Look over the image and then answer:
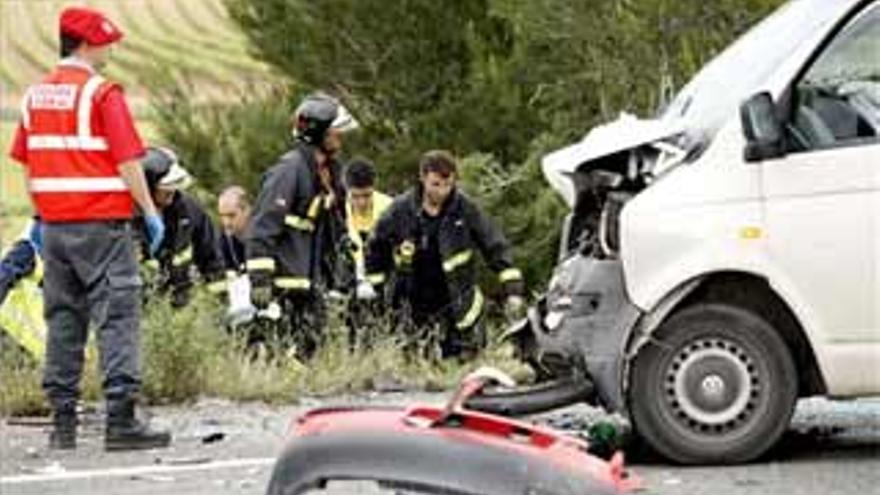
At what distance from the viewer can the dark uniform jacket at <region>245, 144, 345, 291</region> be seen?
11.7 metres

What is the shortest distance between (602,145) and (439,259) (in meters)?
3.92

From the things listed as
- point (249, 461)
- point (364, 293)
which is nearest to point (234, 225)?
point (364, 293)

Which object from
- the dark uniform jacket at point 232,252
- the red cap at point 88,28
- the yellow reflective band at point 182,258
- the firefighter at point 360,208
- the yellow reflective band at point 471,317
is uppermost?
the red cap at point 88,28

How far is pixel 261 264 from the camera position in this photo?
460 inches

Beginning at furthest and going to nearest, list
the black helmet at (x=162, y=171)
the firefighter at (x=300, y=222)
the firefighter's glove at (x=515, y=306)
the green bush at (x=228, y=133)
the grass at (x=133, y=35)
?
the grass at (x=133, y=35) < the green bush at (x=228, y=133) < the firefighter's glove at (x=515, y=306) < the firefighter at (x=300, y=222) < the black helmet at (x=162, y=171)

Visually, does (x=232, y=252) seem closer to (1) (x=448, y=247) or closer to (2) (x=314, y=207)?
(2) (x=314, y=207)

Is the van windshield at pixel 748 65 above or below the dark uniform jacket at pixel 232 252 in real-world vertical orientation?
above

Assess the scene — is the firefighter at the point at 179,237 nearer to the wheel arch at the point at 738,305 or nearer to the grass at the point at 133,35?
the wheel arch at the point at 738,305

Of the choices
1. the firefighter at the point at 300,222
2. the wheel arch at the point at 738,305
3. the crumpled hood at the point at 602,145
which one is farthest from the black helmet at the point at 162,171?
the wheel arch at the point at 738,305

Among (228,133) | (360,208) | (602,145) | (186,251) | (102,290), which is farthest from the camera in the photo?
(228,133)

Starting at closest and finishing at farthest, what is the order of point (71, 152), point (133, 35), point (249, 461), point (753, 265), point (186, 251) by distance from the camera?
point (753, 265), point (249, 461), point (71, 152), point (186, 251), point (133, 35)

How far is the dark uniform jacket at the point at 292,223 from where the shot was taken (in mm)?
11664

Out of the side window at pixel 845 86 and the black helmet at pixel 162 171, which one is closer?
the side window at pixel 845 86

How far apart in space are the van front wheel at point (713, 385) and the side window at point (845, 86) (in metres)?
0.78
